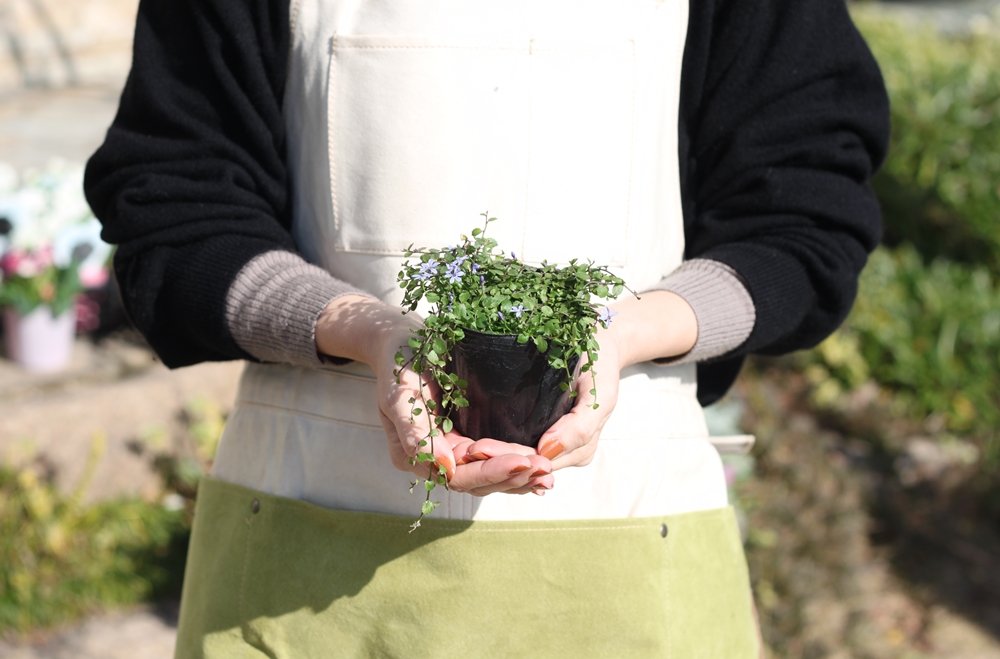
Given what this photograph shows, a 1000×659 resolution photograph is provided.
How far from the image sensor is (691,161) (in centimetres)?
159

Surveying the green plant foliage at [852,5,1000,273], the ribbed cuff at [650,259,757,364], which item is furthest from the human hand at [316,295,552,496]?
the green plant foliage at [852,5,1000,273]

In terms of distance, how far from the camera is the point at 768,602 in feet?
11.4

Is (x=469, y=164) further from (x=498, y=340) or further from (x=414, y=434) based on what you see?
(x=414, y=434)

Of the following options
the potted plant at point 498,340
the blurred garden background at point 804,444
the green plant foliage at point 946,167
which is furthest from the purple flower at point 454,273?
the green plant foliage at point 946,167

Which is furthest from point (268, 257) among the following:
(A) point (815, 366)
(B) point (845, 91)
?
(A) point (815, 366)

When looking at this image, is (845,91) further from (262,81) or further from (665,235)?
(262,81)

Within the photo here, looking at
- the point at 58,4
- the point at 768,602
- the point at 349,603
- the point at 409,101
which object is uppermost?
the point at 409,101

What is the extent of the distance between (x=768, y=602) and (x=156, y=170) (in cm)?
283

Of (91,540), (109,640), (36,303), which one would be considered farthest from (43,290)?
(109,640)

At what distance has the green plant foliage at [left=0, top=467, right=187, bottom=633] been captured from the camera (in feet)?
10.5

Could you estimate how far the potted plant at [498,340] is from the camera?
1162 millimetres

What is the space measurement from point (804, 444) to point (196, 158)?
10.3 feet

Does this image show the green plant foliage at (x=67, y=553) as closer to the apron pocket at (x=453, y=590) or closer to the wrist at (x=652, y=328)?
the apron pocket at (x=453, y=590)

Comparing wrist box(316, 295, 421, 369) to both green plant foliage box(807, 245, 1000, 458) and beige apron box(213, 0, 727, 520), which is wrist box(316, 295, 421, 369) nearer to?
beige apron box(213, 0, 727, 520)
